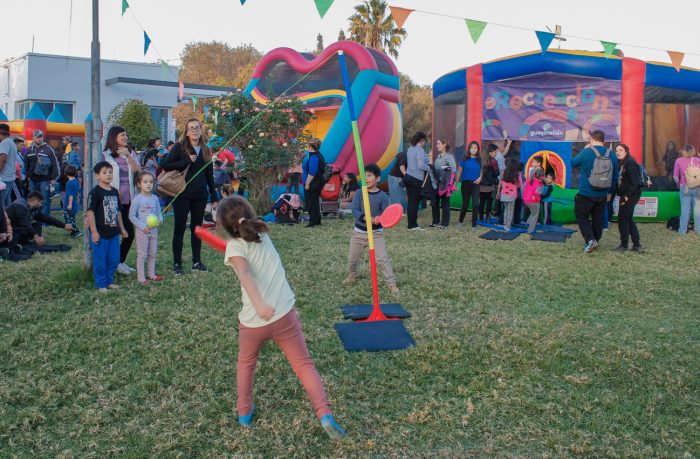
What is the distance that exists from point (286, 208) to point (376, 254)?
604 centimetres

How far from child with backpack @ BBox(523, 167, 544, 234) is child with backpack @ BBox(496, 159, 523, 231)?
0.90 feet

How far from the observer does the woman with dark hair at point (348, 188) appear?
15.0 metres

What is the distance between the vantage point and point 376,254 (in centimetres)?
Result: 706

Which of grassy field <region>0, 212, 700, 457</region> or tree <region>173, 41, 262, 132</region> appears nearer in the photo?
grassy field <region>0, 212, 700, 457</region>

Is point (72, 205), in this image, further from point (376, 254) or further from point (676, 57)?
point (676, 57)

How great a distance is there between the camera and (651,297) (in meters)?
6.82

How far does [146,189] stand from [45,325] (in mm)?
2048

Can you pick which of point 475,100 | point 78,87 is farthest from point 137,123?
point 475,100

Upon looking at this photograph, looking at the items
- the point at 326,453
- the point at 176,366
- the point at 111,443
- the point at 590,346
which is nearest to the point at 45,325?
the point at 176,366

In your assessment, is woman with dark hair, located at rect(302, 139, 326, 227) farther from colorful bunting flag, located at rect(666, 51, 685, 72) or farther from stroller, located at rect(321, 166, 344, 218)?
colorful bunting flag, located at rect(666, 51, 685, 72)

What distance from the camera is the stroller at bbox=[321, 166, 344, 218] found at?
13.7 m

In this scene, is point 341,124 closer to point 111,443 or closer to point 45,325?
point 45,325

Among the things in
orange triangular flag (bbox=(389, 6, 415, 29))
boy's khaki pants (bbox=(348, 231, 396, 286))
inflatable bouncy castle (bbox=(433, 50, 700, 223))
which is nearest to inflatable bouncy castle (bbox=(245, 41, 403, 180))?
inflatable bouncy castle (bbox=(433, 50, 700, 223))

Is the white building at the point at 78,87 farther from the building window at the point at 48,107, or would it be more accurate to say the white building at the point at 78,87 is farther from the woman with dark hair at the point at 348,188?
the woman with dark hair at the point at 348,188
